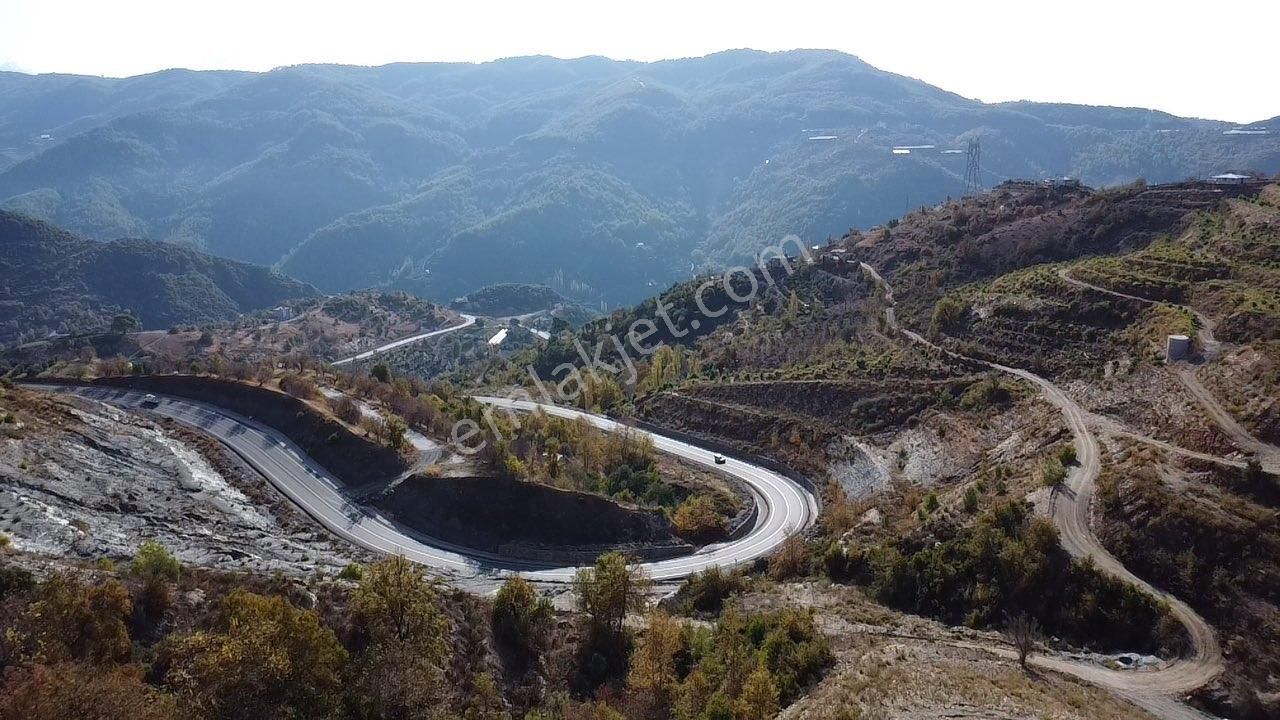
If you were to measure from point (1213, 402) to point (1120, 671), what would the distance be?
25.2 meters

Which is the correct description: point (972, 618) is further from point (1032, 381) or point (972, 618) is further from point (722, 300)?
point (722, 300)

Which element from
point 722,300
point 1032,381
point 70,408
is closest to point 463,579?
point 70,408

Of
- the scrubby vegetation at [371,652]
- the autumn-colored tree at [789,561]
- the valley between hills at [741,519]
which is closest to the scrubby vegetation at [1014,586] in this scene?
the valley between hills at [741,519]

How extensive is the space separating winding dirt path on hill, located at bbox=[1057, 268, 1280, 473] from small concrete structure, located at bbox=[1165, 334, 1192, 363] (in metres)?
0.98

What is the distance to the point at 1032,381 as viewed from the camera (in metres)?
62.9

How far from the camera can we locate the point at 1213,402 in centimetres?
4778

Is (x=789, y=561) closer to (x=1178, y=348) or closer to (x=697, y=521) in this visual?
(x=697, y=521)

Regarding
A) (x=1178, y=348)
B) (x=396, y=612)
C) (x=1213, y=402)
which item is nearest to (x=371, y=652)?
(x=396, y=612)

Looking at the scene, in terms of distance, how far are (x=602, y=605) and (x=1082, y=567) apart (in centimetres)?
2573

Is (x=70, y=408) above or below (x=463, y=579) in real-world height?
above

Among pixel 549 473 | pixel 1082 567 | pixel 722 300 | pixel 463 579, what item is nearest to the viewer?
pixel 1082 567

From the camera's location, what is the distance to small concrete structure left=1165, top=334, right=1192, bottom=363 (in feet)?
180

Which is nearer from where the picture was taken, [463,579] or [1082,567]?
[1082,567]

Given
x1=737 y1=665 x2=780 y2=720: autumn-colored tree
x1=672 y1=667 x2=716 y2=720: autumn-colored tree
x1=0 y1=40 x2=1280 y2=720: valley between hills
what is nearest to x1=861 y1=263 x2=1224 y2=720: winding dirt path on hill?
x1=0 y1=40 x2=1280 y2=720: valley between hills
